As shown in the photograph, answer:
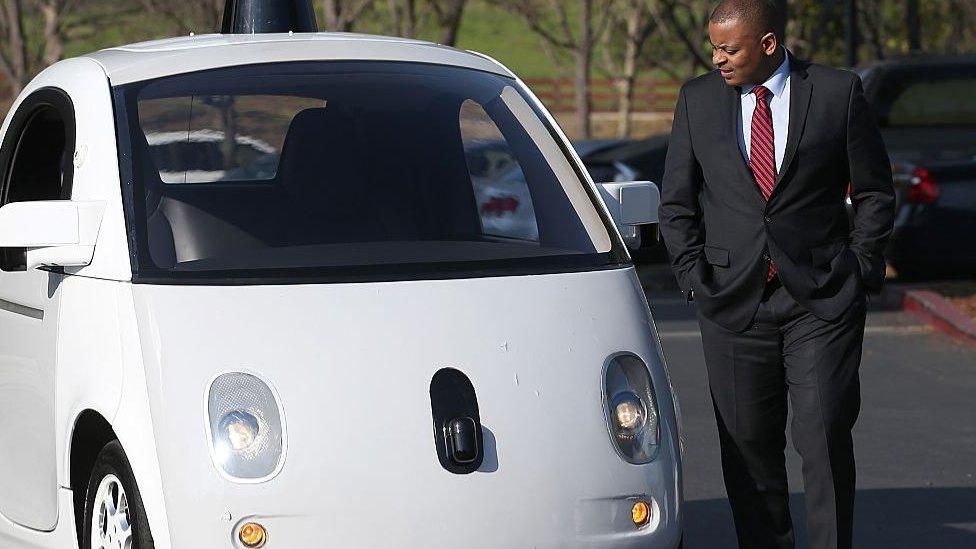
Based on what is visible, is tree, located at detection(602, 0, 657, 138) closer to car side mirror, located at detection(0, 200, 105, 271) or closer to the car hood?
car side mirror, located at detection(0, 200, 105, 271)

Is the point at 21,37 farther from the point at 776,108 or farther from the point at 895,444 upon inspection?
the point at 776,108

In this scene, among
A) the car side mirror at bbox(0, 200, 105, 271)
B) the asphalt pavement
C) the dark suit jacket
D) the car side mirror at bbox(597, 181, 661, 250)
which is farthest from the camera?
the asphalt pavement

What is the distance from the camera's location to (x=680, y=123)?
17.6 ft

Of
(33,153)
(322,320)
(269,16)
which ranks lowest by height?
(322,320)

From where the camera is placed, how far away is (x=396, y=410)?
14.1 feet

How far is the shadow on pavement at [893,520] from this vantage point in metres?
6.40

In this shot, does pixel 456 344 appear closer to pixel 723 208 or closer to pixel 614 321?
pixel 614 321

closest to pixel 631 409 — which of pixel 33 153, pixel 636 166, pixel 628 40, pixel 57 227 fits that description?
pixel 57 227

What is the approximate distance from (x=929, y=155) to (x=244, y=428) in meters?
9.98

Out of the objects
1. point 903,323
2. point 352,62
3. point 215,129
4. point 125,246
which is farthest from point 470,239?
point 903,323

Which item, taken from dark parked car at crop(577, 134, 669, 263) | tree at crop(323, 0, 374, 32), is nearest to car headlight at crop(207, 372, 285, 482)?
dark parked car at crop(577, 134, 669, 263)

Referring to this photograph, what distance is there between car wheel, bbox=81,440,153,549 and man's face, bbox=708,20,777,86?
2.00 m

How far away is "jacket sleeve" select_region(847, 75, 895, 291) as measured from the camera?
517 centimetres

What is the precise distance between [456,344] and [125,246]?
91 centimetres
